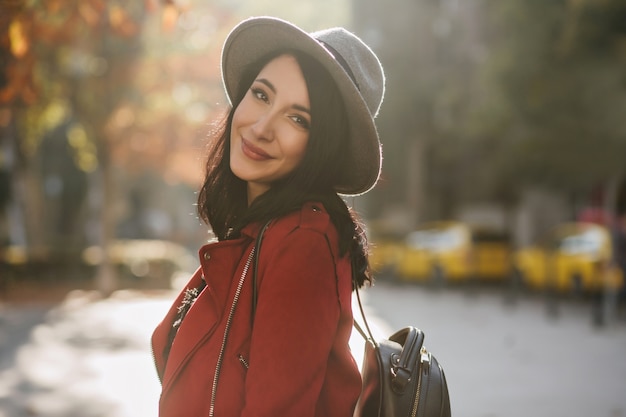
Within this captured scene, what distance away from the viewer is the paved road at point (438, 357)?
7.52 metres

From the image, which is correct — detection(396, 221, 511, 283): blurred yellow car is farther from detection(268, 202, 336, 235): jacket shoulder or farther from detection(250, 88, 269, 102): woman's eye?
detection(268, 202, 336, 235): jacket shoulder

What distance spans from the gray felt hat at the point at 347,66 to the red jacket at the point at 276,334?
224 mm

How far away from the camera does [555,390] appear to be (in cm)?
836

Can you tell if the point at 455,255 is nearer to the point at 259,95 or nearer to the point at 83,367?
the point at 83,367

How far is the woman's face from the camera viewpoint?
6.77 ft

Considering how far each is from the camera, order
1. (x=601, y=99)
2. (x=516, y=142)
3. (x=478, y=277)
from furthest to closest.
→ 1. (x=478, y=277)
2. (x=516, y=142)
3. (x=601, y=99)

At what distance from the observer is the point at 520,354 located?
1076 centimetres

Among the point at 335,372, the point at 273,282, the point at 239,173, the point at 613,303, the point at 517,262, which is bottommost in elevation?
the point at 335,372

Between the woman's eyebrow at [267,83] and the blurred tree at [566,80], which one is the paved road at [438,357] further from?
the woman's eyebrow at [267,83]

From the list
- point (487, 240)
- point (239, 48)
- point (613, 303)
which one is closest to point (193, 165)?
point (487, 240)

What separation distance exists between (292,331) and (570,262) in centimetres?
1641

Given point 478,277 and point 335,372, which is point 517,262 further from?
point 335,372

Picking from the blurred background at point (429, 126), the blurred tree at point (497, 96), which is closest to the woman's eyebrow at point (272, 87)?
the blurred tree at point (497, 96)

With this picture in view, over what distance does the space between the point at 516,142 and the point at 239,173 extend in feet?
53.5
